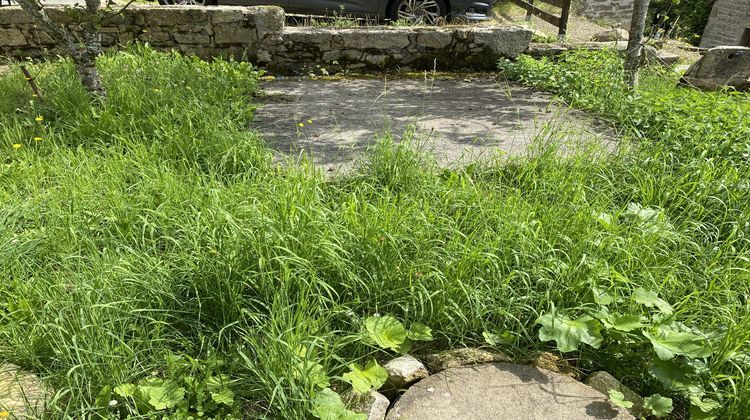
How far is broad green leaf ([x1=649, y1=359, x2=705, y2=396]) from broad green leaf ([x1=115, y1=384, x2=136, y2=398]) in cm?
210

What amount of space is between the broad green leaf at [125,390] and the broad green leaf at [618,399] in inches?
75.1

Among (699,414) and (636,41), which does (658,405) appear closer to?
(699,414)

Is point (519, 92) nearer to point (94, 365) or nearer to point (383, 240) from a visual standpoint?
point (383, 240)

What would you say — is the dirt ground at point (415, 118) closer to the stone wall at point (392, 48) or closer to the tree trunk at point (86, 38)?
the stone wall at point (392, 48)

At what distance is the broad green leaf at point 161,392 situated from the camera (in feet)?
6.01

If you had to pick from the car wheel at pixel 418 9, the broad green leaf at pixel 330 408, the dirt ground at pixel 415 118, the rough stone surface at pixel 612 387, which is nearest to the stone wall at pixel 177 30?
the dirt ground at pixel 415 118

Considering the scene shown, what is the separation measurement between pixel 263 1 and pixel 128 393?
7418 millimetres

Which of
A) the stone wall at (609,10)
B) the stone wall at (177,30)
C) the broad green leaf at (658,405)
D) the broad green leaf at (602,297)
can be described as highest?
the stone wall at (609,10)

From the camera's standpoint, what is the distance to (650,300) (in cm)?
222

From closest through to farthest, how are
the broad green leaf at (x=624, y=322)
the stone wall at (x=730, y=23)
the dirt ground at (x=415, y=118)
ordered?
the broad green leaf at (x=624, y=322) → the dirt ground at (x=415, y=118) → the stone wall at (x=730, y=23)

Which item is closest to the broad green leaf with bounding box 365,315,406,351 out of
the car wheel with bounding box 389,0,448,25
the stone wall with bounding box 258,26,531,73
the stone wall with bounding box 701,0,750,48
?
the stone wall with bounding box 258,26,531,73

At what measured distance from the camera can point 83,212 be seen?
2.79 m

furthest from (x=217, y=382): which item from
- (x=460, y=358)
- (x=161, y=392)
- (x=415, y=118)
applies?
(x=415, y=118)

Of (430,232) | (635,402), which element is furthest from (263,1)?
(635,402)
